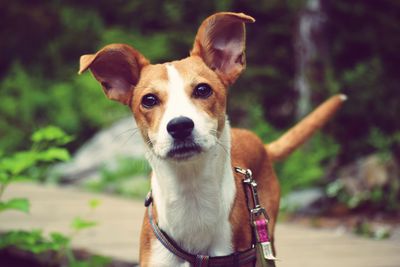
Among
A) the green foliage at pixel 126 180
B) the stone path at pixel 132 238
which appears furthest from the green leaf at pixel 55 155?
the green foliage at pixel 126 180

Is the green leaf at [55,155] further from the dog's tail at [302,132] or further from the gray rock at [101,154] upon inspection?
the gray rock at [101,154]

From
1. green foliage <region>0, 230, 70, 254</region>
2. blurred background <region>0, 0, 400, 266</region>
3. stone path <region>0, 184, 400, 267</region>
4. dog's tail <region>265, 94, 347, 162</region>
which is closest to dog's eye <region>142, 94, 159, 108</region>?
green foliage <region>0, 230, 70, 254</region>

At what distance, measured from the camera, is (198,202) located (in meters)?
3.15

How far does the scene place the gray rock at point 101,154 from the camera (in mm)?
9938

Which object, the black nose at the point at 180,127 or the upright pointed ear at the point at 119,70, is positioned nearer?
the black nose at the point at 180,127

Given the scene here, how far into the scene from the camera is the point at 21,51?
50.0 ft

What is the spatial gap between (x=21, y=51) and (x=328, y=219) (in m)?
10.2

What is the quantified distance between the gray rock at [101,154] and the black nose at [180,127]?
6.82m

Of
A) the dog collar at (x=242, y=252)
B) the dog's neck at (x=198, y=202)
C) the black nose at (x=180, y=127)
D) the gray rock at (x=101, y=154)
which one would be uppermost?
the gray rock at (x=101, y=154)

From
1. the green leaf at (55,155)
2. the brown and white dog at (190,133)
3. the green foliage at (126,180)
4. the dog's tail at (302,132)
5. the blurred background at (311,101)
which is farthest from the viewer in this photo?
the green foliage at (126,180)

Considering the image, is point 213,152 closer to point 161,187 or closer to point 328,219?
point 161,187

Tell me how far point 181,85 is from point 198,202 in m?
0.58

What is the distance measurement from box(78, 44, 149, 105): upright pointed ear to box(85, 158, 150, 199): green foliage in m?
4.78

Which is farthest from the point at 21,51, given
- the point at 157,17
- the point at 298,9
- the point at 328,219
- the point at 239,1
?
the point at 328,219
